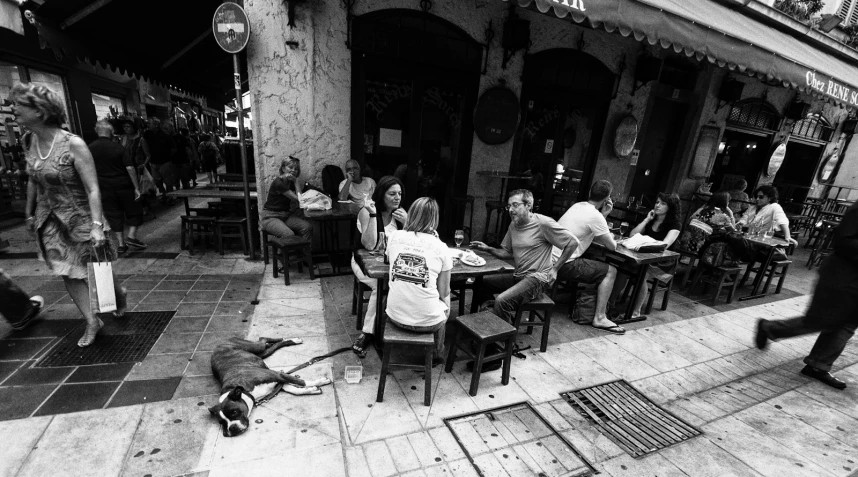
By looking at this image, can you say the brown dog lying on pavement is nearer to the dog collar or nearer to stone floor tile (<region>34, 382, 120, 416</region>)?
the dog collar

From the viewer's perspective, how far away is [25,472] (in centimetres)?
212

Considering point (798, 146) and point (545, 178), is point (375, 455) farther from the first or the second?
point (798, 146)

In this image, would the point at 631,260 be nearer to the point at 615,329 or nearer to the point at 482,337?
the point at 615,329

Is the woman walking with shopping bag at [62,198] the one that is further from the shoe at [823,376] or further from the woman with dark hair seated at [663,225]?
the shoe at [823,376]

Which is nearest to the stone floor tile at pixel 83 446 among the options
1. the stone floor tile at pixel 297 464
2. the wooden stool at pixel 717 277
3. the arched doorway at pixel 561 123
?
the stone floor tile at pixel 297 464

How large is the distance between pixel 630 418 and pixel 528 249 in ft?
5.61

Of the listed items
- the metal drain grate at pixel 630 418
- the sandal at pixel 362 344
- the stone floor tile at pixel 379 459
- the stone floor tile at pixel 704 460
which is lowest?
the metal drain grate at pixel 630 418

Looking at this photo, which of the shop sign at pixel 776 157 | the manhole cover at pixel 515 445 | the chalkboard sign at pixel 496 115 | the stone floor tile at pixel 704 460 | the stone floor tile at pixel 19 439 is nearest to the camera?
the stone floor tile at pixel 19 439

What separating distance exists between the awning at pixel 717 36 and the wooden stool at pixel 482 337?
315cm

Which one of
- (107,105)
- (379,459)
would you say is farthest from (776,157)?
(107,105)

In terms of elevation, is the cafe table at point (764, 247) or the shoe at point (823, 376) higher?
the cafe table at point (764, 247)

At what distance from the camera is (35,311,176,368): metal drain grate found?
314cm

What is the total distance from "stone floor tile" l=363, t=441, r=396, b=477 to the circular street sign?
4.70 m

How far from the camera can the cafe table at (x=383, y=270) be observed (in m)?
3.23
